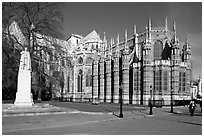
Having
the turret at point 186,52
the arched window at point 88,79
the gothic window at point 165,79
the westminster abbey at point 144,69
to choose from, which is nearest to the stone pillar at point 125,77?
the westminster abbey at point 144,69

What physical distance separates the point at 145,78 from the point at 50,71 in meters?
18.7

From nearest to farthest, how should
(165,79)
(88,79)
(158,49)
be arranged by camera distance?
(165,79) < (158,49) < (88,79)

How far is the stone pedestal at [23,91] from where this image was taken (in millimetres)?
17312

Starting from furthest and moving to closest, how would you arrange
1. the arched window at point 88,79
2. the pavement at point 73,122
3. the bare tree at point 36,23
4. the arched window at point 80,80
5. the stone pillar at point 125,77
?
the arched window at point 80,80 → the arched window at point 88,79 → the stone pillar at point 125,77 → the bare tree at point 36,23 → the pavement at point 73,122

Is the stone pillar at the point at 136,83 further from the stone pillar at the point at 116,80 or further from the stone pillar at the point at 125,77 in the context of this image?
the stone pillar at the point at 116,80

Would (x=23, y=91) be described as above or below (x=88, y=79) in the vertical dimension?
below

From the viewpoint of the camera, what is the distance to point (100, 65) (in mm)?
50062

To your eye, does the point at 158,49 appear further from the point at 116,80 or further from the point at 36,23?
the point at 36,23

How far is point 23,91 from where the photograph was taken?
17.4 m

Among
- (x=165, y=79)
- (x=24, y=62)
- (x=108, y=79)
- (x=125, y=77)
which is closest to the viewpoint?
(x=24, y=62)

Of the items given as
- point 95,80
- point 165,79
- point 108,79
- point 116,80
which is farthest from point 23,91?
point 95,80

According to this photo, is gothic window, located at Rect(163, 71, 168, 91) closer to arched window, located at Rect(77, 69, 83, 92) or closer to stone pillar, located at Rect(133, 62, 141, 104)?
→ stone pillar, located at Rect(133, 62, 141, 104)

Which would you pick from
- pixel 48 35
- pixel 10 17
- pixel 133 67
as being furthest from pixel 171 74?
pixel 10 17

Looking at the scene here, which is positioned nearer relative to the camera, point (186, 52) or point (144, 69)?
point (144, 69)
